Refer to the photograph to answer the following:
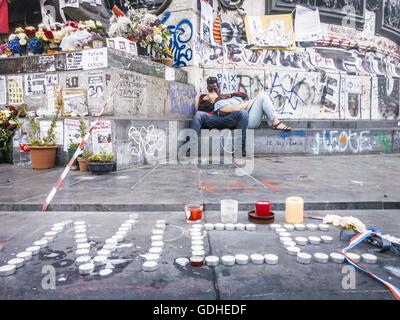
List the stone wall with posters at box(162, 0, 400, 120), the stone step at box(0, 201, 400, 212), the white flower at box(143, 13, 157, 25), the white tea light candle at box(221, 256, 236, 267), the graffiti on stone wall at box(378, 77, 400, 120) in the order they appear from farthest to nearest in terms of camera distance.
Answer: the graffiti on stone wall at box(378, 77, 400, 120), the stone wall with posters at box(162, 0, 400, 120), the white flower at box(143, 13, 157, 25), the stone step at box(0, 201, 400, 212), the white tea light candle at box(221, 256, 236, 267)

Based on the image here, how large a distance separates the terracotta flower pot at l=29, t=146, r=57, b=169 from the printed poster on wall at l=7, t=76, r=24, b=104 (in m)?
1.57

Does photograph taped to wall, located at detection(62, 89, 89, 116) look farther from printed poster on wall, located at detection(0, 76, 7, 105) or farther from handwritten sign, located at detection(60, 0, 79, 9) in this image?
handwritten sign, located at detection(60, 0, 79, 9)

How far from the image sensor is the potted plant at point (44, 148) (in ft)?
22.3

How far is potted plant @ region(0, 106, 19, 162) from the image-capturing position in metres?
7.45

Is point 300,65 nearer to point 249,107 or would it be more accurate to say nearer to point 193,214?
point 249,107

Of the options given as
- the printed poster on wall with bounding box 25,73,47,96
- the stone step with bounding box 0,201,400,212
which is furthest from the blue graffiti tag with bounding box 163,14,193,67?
the stone step with bounding box 0,201,400,212

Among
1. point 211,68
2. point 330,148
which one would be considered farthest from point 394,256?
point 211,68

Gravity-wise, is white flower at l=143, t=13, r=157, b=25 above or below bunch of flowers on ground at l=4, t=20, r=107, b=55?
above

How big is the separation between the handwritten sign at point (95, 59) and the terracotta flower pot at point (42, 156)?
73.9 inches

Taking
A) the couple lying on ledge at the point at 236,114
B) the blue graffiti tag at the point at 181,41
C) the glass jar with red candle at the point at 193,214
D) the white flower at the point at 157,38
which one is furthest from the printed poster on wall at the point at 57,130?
the blue graffiti tag at the point at 181,41

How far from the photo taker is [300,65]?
11344mm

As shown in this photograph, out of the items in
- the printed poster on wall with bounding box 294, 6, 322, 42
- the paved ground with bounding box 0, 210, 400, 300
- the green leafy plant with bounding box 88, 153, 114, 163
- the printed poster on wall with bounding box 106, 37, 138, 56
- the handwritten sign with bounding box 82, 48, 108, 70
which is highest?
the printed poster on wall with bounding box 294, 6, 322, 42

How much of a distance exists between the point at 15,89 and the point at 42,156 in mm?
2009

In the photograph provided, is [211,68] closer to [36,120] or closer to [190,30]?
[190,30]
